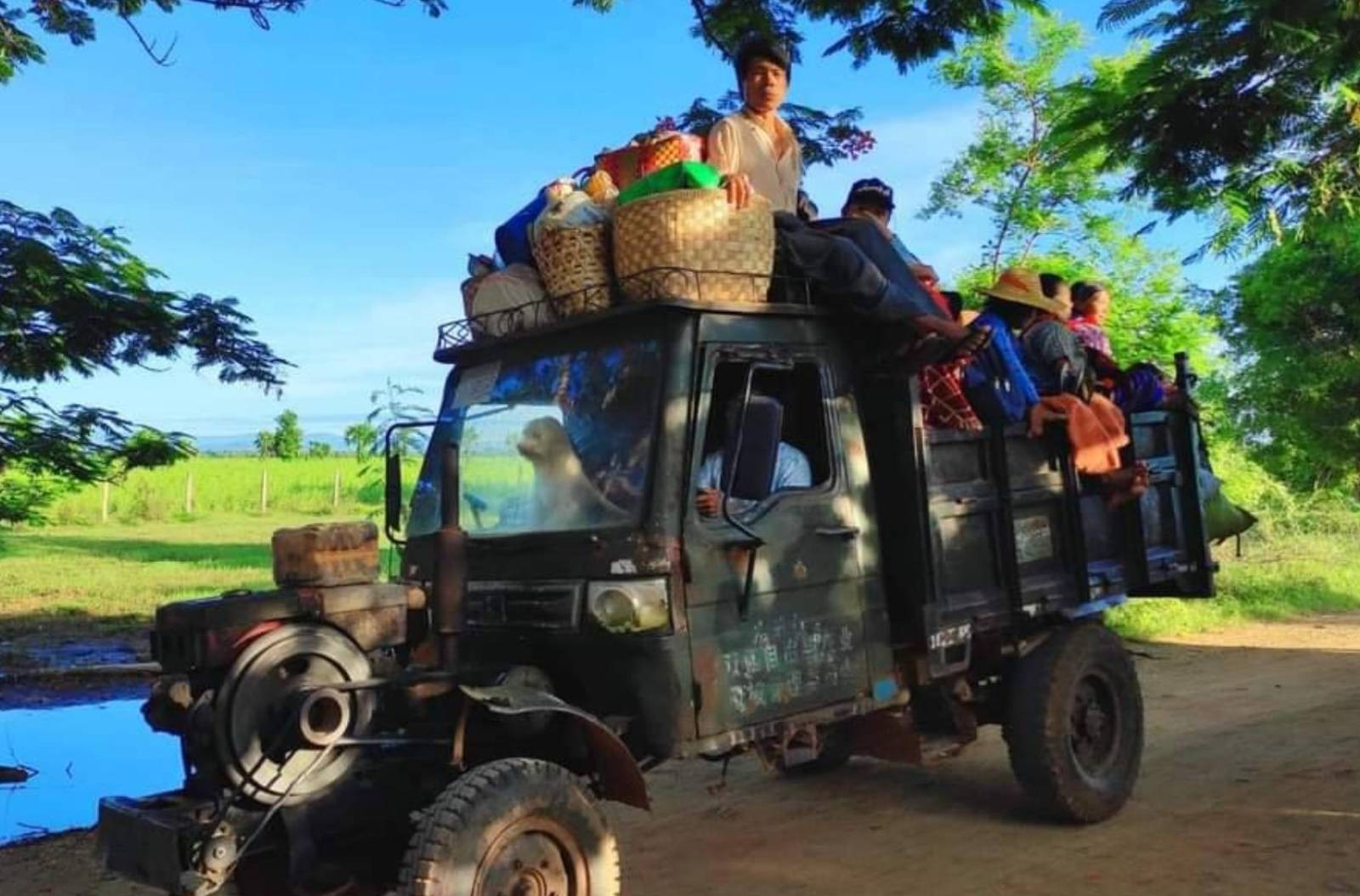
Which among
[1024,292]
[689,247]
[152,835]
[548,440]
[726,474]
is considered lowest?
[152,835]

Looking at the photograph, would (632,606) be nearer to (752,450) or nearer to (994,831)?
(752,450)

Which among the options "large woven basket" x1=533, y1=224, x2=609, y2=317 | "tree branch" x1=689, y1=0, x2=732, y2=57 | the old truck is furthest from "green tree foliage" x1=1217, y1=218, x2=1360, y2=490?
"large woven basket" x1=533, y1=224, x2=609, y2=317

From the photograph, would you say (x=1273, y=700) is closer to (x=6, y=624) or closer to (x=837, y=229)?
(x=837, y=229)

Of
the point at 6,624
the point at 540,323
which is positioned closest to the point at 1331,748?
the point at 540,323

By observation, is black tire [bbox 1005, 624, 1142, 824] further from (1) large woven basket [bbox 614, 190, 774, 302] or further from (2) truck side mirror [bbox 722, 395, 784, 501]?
(1) large woven basket [bbox 614, 190, 774, 302]

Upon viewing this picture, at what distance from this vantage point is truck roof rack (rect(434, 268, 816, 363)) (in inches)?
162

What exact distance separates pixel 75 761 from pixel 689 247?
19.7 ft

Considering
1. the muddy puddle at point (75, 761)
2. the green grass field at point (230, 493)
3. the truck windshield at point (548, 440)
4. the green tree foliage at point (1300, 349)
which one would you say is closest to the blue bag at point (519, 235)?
the truck windshield at point (548, 440)

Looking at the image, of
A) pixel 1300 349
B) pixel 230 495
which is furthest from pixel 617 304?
pixel 230 495

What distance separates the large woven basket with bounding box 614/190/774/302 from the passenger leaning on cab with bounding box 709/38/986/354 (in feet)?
0.35

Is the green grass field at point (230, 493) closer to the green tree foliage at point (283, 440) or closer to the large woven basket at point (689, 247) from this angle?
the green tree foliage at point (283, 440)

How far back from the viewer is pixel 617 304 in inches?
169

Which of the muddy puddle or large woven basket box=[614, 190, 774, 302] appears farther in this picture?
the muddy puddle

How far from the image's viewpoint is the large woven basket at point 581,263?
14.2 feet
